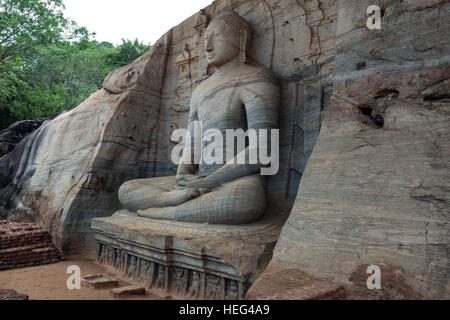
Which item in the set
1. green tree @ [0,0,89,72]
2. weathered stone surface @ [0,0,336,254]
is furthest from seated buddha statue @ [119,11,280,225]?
green tree @ [0,0,89,72]

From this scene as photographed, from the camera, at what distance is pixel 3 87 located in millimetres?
10719

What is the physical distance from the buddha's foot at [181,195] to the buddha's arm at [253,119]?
0.42ft

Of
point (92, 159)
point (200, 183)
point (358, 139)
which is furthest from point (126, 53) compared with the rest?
point (358, 139)

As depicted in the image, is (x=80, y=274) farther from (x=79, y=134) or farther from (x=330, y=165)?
(x=330, y=165)

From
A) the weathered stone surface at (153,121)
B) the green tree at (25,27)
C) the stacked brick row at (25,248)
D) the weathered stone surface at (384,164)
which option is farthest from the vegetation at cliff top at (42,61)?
the weathered stone surface at (384,164)

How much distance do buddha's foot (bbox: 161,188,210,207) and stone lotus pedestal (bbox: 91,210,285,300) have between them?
278 millimetres

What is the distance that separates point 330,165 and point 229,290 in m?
1.28

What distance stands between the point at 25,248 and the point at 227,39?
410 cm

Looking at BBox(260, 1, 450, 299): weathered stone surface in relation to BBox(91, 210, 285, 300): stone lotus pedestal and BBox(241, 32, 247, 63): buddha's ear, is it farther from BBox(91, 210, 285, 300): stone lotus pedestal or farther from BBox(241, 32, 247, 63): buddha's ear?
BBox(241, 32, 247, 63): buddha's ear

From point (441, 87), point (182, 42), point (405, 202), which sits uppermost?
point (182, 42)

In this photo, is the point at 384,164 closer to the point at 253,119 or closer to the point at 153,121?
the point at 253,119

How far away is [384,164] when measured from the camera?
236 centimetres

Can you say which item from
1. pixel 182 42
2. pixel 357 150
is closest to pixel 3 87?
pixel 182 42

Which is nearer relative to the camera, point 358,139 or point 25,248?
point 358,139
